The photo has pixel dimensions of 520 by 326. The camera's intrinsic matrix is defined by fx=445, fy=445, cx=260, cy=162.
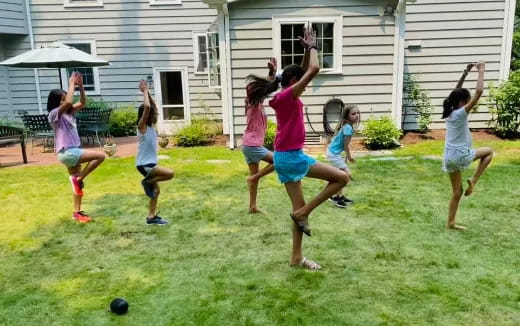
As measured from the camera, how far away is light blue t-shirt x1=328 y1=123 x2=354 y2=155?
16.3 feet

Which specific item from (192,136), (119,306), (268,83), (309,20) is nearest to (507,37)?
(309,20)

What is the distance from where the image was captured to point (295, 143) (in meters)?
3.20

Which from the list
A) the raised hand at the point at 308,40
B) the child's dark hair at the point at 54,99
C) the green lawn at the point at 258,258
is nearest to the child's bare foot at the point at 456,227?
the green lawn at the point at 258,258

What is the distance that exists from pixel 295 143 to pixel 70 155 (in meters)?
2.63

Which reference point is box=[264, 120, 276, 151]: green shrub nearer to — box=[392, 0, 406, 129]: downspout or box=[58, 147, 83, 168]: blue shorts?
box=[392, 0, 406, 129]: downspout

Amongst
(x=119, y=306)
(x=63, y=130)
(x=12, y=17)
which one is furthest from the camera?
(x=12, y=17)

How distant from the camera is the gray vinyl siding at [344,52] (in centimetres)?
893

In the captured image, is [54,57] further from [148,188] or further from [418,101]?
[418,101]

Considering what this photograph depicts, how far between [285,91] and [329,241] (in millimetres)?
1691

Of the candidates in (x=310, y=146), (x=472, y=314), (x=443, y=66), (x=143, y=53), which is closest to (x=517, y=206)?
(x=472, y=314)

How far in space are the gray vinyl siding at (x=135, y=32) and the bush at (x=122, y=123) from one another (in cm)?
114

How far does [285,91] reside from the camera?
3.03 m

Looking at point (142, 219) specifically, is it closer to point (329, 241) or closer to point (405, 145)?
point (329, 241)

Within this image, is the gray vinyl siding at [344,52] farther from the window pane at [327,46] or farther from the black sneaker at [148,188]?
the black sneaker at [148,188]
